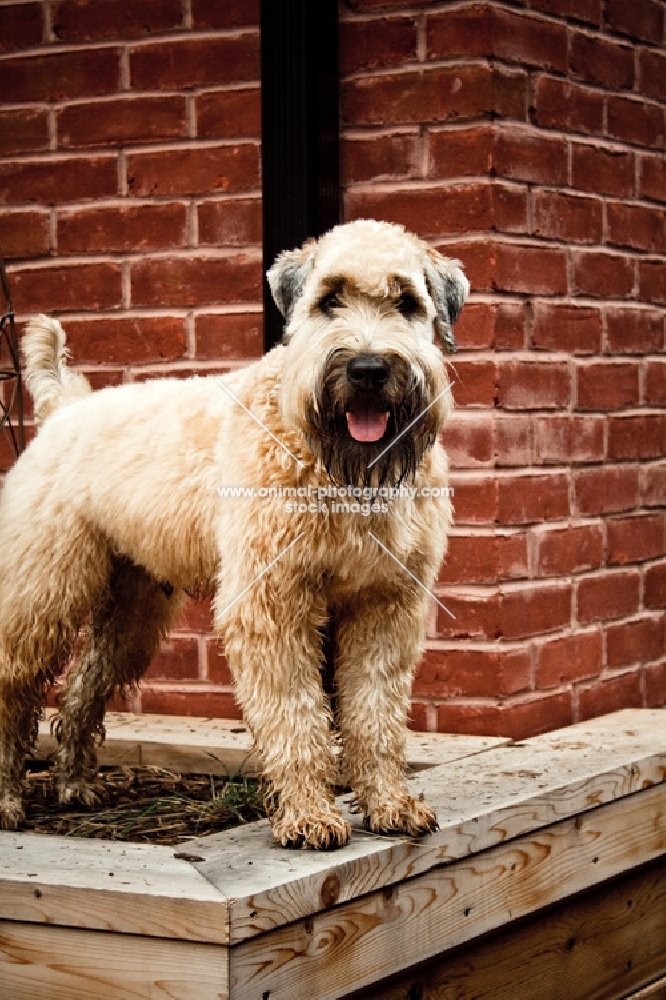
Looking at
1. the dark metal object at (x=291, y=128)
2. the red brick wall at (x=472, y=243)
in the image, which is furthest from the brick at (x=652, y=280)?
the dark metal object at (x=291, y=128)

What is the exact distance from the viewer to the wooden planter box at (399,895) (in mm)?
2771

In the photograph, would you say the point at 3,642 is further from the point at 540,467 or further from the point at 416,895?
the point at 540,467

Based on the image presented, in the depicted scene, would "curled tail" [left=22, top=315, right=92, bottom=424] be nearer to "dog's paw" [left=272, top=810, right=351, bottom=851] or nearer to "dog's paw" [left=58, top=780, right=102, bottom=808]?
"dog's paw" [left=58, top=780, right=102, bottom=808]

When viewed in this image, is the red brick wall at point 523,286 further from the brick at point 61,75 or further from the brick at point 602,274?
the brick at point 61,75

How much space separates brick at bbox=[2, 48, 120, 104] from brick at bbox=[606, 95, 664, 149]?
173 centimetres

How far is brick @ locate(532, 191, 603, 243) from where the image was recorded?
434 cm

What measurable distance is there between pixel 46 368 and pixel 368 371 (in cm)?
152

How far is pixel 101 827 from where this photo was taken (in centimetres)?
366

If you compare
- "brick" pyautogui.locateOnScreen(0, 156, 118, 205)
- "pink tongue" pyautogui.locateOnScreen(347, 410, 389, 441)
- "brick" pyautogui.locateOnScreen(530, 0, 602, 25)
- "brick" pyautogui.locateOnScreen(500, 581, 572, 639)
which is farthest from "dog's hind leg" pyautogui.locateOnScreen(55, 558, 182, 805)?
"brick" pyautogui.locateOnScreen(530, 0, 602, 25)

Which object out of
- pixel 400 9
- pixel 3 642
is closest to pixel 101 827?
pixel 3 642

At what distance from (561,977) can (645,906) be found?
0.50m

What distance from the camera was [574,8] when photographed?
446 centimetres

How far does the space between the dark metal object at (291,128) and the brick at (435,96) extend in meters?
0.21

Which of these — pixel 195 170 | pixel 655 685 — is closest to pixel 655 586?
pixel 655 685
